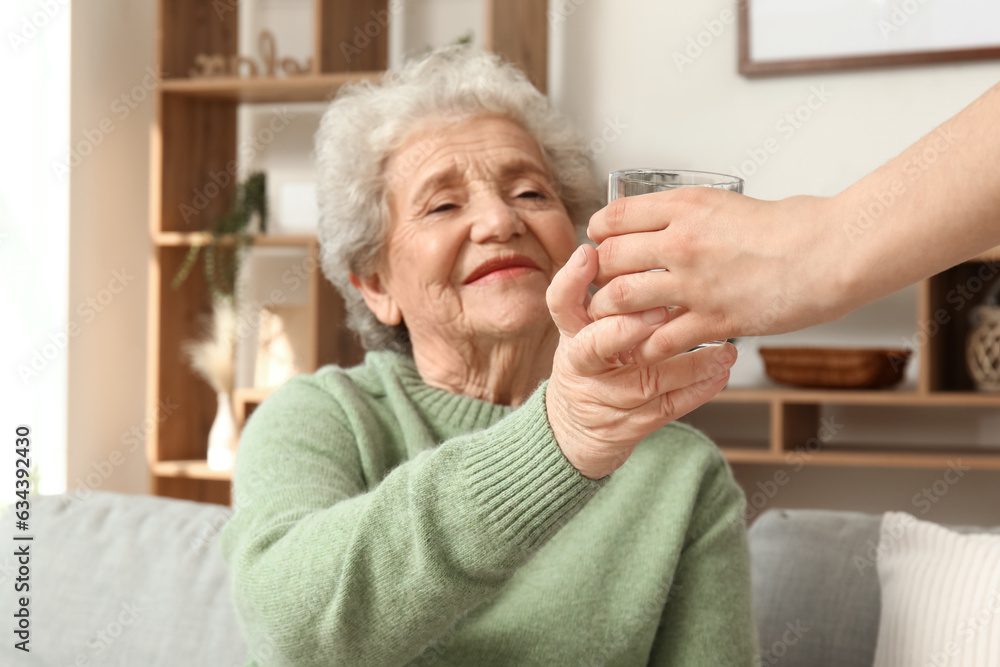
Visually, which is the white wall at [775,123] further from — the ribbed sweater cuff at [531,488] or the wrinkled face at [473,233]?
the ribbed sweater cuff at [531,488]

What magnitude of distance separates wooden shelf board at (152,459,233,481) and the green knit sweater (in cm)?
175

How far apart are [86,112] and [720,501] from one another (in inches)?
102

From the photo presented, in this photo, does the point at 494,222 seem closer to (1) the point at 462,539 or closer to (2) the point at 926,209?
(1) the point at 462,539

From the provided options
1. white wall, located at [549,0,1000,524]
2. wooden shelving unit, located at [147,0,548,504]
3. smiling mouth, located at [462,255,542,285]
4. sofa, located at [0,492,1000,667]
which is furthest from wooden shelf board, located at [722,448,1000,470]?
smiling mouth, located at [462,255,542,285]

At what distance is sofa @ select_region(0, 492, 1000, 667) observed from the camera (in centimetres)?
142

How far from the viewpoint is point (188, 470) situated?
118 inches

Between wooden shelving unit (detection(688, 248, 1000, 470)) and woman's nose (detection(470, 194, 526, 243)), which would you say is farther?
wooden shelving unit (detection(688, 248, 1000, 470))

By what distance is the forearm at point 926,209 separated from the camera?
0.50 metres

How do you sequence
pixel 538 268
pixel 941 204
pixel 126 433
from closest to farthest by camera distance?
1. pixel 941 204
2. pixel 538 268
3. pixel 126 433

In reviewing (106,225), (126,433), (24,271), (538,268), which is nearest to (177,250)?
(106,225)

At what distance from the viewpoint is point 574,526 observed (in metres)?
1.21

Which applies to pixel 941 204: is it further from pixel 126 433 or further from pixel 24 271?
pixel 126 433

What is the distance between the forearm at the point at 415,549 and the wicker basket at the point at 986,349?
A: 74.2 inches

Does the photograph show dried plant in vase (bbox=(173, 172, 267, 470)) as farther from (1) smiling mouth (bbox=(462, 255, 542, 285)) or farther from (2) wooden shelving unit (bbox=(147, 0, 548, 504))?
(1) smiling mouth (bbox=(462, 255, 542, 285))
